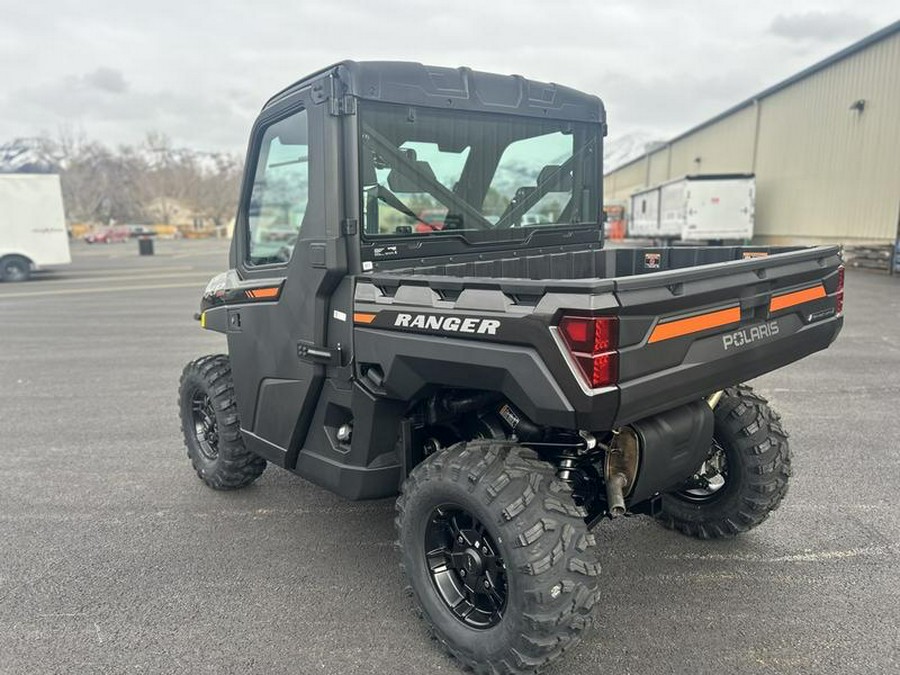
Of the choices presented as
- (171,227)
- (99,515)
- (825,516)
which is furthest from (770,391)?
(171,227)

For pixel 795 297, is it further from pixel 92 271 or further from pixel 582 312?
pixel 92 271

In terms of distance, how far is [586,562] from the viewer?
2518 mm

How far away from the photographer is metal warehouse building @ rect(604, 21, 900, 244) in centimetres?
1864

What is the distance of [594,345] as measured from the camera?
7.33 feet

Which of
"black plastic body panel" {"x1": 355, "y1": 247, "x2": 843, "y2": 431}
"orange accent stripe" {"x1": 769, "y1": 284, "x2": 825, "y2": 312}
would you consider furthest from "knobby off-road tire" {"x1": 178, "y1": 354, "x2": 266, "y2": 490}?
"orange accent stripe" {"x1": 769, "y1": 284, "x2": 825, "y2": 312}

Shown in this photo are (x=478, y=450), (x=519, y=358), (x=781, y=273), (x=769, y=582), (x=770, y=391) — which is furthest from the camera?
(x=770, y=391)

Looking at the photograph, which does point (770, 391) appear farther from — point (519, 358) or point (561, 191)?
point (519, 358)

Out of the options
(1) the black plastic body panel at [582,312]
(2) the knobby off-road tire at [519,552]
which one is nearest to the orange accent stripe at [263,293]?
(1) the black plastic body panel at [582,312]

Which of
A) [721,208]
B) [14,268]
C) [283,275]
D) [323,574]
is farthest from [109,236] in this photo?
[323,574]

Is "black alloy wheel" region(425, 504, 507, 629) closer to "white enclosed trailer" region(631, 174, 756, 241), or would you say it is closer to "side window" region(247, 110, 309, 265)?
"side window" region(247, 110, 309, 265)

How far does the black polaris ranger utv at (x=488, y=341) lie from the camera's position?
8.01 ft

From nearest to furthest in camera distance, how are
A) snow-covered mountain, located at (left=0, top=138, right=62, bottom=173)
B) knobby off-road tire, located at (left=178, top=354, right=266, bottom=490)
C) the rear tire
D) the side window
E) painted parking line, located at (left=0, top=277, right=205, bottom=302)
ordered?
the side window, knobby off-road tire, located at (left=178, top=354, right=266, bottom=490), painted parking line, located at (left=0, top=277, right=205, bottom=302), the rear tire, snow-covered mountain, located at (left=0, top=138, right=62, bottom=173)

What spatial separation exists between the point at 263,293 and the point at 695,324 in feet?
7.09

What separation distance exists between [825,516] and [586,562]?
2198 millimetres
